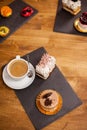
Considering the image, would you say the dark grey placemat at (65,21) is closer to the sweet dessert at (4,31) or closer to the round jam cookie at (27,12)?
the round jam cookie at (27,12)

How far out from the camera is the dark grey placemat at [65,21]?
1.41 m

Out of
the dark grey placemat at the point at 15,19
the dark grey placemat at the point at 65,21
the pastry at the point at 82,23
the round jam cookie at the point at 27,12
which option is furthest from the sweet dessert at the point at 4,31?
the pastry at the point at 82,23

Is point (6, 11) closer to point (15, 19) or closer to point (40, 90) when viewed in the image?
point (15, 19)

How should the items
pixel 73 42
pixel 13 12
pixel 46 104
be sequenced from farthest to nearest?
pixel 13 12 → pixel 73 42 → pixel 46 104

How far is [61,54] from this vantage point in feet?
4.35

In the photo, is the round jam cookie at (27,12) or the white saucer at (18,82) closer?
the white saucer at (18,82)

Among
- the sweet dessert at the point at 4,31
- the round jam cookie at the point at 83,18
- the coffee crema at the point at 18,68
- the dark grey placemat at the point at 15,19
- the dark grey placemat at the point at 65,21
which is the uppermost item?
the round jam cookie at the point at 83,18

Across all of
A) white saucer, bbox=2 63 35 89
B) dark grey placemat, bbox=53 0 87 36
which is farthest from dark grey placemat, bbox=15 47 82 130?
dark grey placemat, bbox=53 0 87 36

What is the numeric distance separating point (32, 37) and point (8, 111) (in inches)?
17.0

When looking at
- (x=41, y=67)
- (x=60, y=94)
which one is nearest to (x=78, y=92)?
(x=60, y=94)

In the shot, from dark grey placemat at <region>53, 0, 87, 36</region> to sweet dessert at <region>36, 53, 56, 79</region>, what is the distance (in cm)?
23

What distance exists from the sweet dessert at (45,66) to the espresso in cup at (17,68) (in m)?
0.06

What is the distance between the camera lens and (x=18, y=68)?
4.06 feet

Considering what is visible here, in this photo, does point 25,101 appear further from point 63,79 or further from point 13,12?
point 13,12
